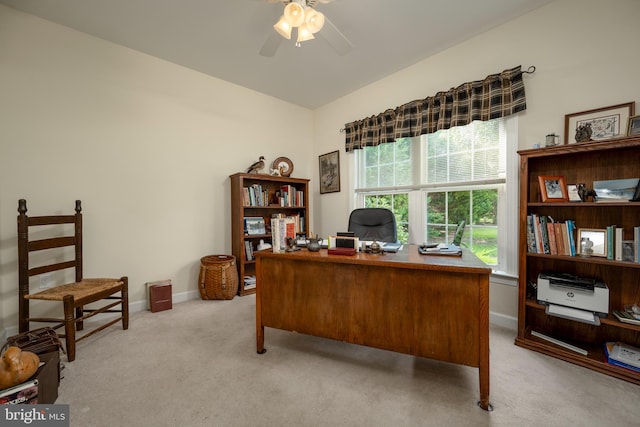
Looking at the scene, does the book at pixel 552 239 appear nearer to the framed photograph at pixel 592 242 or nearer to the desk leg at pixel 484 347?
the framed photograph at pixel 592 242

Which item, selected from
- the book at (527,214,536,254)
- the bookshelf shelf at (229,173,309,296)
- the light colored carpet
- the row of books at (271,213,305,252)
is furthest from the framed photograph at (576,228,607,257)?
the bookshelf shelf at (229,173,309,296)

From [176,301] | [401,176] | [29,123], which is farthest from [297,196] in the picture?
[29,123]

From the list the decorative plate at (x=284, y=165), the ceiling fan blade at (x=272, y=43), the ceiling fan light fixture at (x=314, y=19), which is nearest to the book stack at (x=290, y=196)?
the decorative plate at (x=284, y=165)

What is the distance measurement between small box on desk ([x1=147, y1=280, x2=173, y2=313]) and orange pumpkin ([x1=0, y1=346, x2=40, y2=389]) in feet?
4.51

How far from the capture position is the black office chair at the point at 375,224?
2.57 metres

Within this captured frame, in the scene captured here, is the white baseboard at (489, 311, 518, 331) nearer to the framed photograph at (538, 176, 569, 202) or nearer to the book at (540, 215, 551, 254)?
the book at (540, 215, 551, 254)

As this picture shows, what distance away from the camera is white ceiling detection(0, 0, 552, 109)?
1.96 meters

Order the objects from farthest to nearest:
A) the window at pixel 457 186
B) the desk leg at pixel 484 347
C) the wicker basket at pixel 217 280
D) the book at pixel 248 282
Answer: the book at pixel 248 282 < the wicker basket at pixel 217 280 < the window at pixel 457 186 < the desk leg at pixel 484 347

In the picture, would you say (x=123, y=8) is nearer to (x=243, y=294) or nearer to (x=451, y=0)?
(x=451, y=0)

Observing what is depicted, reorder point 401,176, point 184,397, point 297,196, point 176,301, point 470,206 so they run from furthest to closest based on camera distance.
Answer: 1. point 297,196
2. point 401,176
3. point 176,301
4. point 470,206
5. point 184,397

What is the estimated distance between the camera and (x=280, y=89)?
11.1ft

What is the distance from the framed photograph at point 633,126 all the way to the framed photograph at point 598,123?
25 mm

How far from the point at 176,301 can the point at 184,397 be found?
5.55 feet

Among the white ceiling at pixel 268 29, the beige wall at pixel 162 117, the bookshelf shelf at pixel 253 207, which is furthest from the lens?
the bookshelf shelf at pixel 253 207
